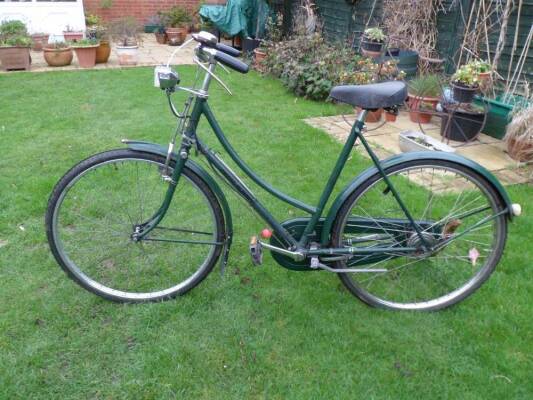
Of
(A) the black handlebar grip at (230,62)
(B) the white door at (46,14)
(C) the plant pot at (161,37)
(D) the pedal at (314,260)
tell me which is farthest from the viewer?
(C) the plant pot at (161,37)

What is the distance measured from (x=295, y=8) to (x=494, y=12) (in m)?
3.84

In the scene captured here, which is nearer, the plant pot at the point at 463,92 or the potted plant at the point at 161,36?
the plant pot at the point at 463,92

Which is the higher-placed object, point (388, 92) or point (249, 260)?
point (388, 92)

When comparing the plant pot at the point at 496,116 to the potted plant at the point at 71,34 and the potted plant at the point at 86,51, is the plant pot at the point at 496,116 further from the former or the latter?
the potted plant at the point at 71,34

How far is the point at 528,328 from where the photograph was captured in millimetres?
2184

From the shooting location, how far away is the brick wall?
10.0m

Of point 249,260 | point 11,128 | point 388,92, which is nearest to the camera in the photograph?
point 388,92

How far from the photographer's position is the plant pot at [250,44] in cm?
795

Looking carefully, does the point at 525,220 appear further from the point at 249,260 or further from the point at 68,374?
the point at 68,374

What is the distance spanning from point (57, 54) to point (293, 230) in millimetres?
6488

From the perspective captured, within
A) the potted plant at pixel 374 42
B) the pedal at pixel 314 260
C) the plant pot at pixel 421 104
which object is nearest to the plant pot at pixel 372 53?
the potted plant at pixel 374 42

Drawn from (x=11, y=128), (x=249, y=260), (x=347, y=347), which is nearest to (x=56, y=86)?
(x=11, y=128)

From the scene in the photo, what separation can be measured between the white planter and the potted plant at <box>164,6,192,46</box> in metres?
7.08

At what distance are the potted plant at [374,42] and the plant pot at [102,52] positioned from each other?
4199 millimetres
